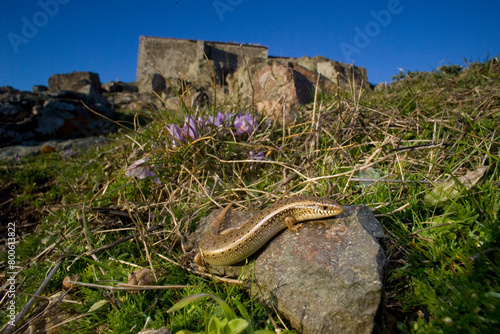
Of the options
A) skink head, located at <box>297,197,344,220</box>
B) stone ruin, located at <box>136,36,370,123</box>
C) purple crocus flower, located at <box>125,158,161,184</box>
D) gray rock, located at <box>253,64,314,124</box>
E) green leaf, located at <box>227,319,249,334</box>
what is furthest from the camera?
gray rock, located at <box>253,64,314,124</box>

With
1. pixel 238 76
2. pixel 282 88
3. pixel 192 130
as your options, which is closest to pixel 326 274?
pixel 192 130

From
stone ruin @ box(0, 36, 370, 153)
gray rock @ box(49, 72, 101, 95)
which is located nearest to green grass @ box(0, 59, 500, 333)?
stone ruin @ box(0, 36, 370, 153)

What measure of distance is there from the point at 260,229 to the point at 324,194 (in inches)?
45.6

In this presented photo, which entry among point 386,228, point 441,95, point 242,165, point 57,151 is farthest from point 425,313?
point 57,151

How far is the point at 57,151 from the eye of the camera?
9.70 metres

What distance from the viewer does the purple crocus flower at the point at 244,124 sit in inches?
180

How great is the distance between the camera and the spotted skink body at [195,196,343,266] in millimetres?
2500

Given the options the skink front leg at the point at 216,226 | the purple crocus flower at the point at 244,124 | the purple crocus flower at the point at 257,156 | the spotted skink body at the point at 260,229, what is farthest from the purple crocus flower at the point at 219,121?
the spotted skink body at the point at 260,229

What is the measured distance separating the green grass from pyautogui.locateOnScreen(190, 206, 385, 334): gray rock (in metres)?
0.21

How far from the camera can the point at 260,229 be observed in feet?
8.39

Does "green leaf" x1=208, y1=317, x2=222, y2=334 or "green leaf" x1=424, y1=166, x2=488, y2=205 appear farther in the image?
"green leaf" x1=424, y1=166, x2=488, y2=205

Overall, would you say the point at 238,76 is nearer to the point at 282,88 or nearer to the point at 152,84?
the point at 282,88

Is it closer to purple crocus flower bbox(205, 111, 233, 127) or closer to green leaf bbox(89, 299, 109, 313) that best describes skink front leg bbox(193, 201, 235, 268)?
green leaf bbox(89, 299, 109, 313)

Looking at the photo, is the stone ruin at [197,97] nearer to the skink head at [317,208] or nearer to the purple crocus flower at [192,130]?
the purple crocus flower at [192,130]
